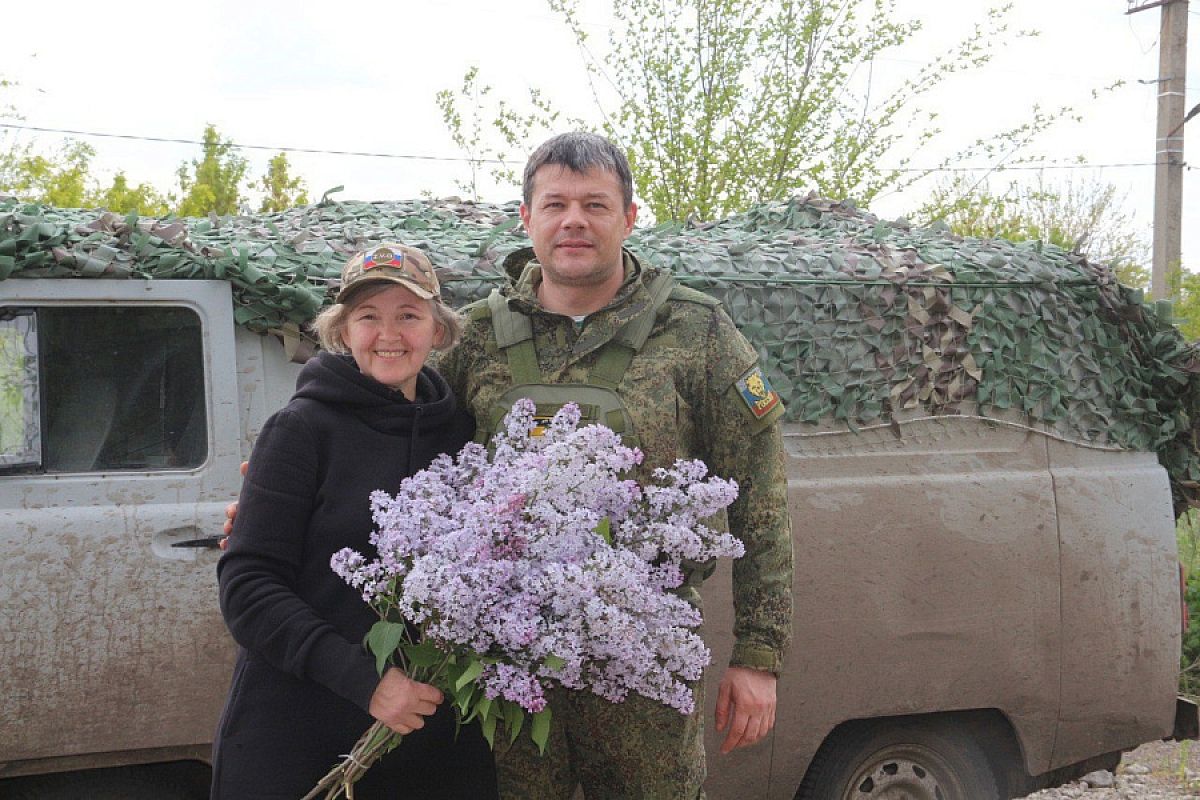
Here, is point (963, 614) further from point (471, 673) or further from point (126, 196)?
point (126, 196)

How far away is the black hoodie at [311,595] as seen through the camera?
2.04 meters

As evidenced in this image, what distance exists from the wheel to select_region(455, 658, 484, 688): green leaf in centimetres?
211

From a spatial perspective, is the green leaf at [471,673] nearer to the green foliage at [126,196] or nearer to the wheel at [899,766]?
the wheel at [899,766]

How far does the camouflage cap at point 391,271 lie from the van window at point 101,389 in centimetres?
96

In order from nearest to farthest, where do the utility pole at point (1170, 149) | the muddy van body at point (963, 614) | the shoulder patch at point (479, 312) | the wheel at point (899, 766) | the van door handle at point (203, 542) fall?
the shoulder patch at point (479, 312)
the van door handle at point (203, 542)
the muddy van body at point (963, 614)
the wheel at point (899, 766)
the utility pole at point (1170, 149)

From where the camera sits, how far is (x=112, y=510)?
2957 millimetres

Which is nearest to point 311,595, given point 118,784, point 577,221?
point 577,221

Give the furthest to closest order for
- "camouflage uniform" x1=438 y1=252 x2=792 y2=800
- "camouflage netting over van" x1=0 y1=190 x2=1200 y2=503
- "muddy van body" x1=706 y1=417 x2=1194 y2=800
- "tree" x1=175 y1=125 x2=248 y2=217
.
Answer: "tree" x1=175 y1=125 x2=248 y2=217
"muddy van body" x1=706 y1=417 x2=1194 y2=800
"camouflage netting over van" x1=0 y1=190 x2=1200 y2=503
"camouflage uniform" x1=438 y1=252 x2=792 y2=800

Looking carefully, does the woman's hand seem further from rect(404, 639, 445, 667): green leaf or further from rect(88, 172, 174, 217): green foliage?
rect(88, 172, 174, 217): green foliage

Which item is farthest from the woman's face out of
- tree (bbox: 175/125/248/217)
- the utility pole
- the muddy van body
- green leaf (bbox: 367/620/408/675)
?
tree (bbox: 175/125/248/217)

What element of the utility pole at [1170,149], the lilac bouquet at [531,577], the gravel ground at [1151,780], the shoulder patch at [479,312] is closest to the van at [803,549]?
the shoulder patch at [479,312]

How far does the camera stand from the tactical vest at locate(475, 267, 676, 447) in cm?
245

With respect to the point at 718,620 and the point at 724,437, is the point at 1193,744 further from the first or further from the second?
the point at 724,437

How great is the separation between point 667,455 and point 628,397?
15 centimetres
